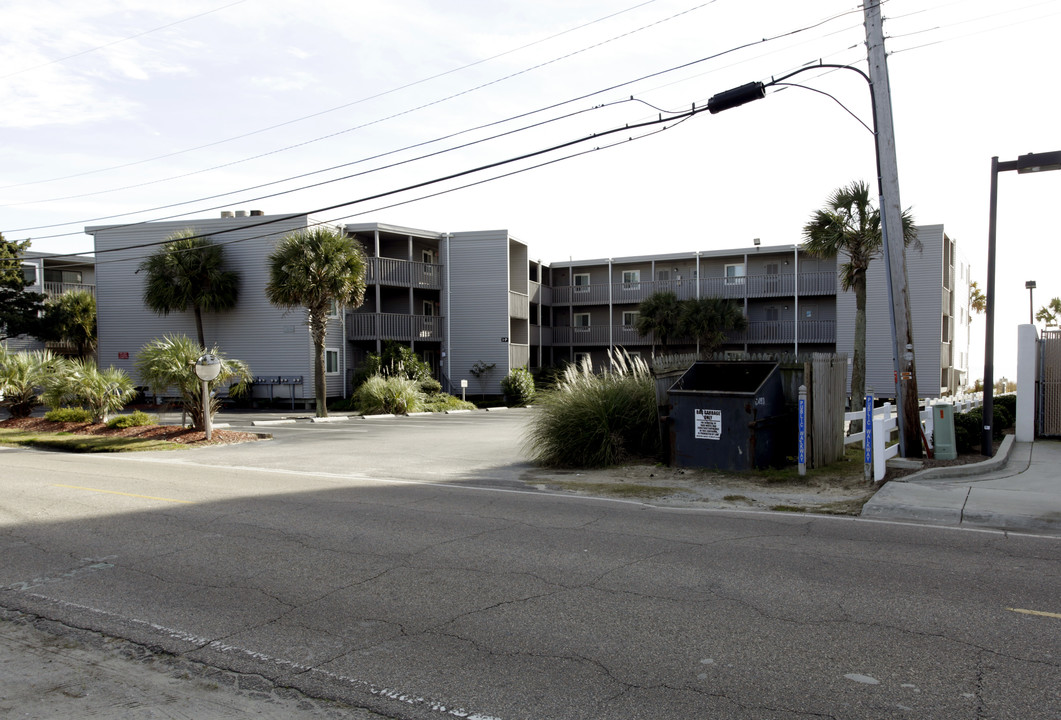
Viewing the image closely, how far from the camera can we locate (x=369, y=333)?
112 ft

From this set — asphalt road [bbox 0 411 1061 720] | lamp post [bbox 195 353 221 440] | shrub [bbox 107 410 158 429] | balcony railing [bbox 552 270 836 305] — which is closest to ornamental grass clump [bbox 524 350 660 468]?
asphalt road [bbox 0 411 1061 720]

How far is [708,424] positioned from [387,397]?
62.3ft

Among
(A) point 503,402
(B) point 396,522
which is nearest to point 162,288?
(A) point 503,402

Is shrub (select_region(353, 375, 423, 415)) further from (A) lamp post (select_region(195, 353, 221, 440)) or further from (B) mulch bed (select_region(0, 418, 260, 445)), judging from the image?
(A) lamp post (select_region(195, 353, 221, 440))

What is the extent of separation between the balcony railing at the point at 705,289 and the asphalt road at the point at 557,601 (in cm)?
3212

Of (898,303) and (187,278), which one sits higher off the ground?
(187,278)

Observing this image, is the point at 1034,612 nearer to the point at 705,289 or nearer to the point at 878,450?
the point at 878,450

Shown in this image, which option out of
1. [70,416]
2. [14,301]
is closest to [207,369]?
[70,416]

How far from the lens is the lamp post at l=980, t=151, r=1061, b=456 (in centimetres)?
1155

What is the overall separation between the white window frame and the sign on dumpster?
1176 inches

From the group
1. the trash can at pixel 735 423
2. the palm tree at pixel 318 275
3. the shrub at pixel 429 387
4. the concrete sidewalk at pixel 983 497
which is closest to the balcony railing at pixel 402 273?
the shrub at pixel 429 387

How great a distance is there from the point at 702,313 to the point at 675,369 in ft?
85.4

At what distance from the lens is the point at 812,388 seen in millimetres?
11797

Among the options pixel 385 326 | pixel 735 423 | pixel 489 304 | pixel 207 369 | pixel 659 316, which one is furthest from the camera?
pixel 659 316
